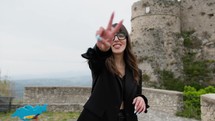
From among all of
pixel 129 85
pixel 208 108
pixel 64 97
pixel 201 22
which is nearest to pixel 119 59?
pixel 129 85

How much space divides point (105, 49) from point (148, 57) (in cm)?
2236

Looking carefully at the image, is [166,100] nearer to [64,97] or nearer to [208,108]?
[64,97]

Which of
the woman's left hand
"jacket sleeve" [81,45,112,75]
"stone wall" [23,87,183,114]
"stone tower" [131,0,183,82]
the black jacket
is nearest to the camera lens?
"jacket sleeve" [81,45,112,75]

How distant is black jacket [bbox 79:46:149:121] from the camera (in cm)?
225

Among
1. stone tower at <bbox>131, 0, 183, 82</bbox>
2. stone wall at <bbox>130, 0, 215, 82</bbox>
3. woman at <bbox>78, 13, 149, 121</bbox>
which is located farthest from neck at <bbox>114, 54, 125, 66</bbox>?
stone tower at <bbox>131, 0, 183, 82</bbox>

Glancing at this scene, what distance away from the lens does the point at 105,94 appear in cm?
229

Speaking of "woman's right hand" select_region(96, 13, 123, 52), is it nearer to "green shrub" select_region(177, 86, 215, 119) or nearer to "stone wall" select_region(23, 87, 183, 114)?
"green shrub" select_region(177, 86, 215, 119)

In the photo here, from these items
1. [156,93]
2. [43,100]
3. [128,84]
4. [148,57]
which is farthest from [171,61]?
[128,84]

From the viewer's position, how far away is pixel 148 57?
24062 millimetres

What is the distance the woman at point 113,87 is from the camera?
7.38 ft

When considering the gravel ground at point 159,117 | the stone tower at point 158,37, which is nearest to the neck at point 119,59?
the gravel ground at point 159,117

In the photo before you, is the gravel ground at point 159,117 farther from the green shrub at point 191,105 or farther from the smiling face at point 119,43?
the smiling face at point 119,43

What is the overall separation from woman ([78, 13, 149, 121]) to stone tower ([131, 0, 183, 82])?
2138 cm

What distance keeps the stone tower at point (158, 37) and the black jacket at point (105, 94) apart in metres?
21.5
